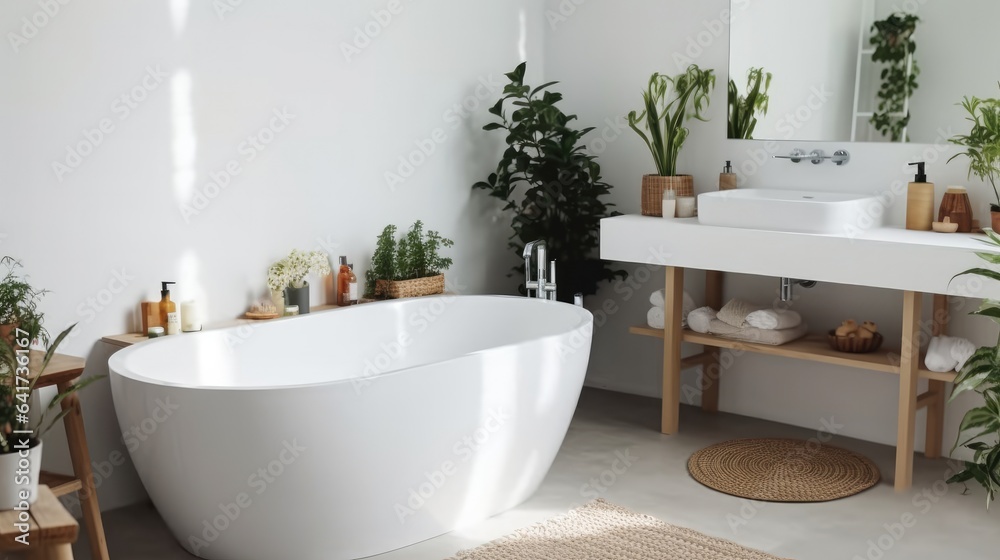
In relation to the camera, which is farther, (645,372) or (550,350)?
(645,372)

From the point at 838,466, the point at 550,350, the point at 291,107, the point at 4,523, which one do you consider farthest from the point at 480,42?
the point at 4,523

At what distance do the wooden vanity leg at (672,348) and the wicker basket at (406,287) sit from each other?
3.36ft

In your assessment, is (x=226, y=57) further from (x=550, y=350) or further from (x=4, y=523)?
(x=4, y=523)

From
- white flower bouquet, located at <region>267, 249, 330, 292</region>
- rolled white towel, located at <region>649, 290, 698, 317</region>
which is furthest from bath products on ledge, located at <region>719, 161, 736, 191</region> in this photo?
white flower bouquet, located at <region>267, 249, 330, 292</region>

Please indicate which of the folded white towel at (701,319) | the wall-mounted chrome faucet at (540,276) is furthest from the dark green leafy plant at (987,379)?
the wall-mounted chrome faucet at (540,276)

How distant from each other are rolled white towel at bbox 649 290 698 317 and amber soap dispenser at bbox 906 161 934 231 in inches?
40.2

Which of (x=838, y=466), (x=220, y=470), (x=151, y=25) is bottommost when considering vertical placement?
(x=838, y=466)

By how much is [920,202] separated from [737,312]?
85 centimetres

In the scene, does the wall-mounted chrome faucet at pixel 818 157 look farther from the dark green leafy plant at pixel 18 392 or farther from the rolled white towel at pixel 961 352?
the dark green leafy plant at pixel 18 392

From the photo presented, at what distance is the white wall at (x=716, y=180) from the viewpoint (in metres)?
4.06

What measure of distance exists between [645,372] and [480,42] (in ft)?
6.01

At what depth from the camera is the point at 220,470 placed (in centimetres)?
278

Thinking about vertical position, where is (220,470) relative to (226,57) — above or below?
below

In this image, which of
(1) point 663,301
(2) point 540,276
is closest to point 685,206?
(1) point 663,301
